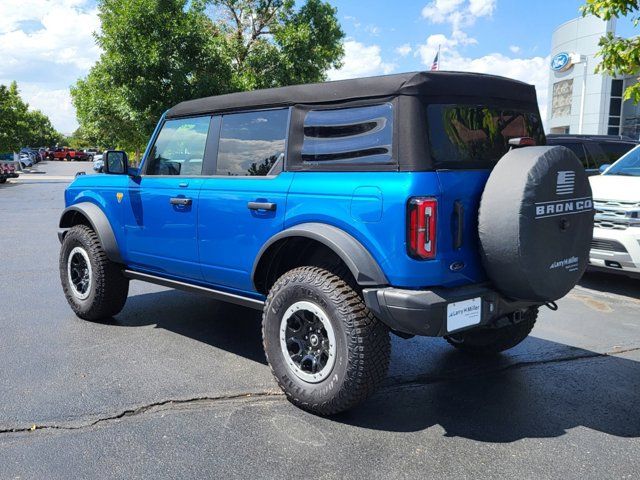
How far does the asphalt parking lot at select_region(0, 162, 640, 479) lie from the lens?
9.73ft

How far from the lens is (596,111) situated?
128 ft

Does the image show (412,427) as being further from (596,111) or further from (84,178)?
(596,111)

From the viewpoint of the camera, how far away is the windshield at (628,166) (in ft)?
24.8

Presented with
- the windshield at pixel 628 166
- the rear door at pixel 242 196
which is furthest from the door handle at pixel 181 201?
the windshield at pixel 628 166

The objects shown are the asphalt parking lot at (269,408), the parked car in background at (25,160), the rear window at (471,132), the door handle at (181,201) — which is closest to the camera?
the asphalt parking lot at (269,408)

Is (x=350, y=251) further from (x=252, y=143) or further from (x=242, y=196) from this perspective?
(x=252, y=143)

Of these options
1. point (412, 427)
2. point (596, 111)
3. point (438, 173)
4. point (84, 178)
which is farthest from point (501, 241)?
point (596, 111)

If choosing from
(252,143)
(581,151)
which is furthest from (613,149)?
(252,143)

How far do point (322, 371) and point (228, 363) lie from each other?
1.15 m

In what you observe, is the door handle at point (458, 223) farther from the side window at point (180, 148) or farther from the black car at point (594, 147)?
the black car at point (594, 147)

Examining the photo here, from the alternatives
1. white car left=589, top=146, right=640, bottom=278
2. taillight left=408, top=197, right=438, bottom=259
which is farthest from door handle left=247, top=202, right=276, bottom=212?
white car left=589, top=146, right=640, bottom=278

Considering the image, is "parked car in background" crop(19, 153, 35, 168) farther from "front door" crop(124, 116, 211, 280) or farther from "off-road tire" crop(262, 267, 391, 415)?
"off-road tire" crop(262, 267, 391, 415)

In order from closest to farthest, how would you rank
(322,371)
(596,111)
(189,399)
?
(322,371) → (189,399) → (596,111)

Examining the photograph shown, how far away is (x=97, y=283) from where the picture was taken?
5184 millimetres
